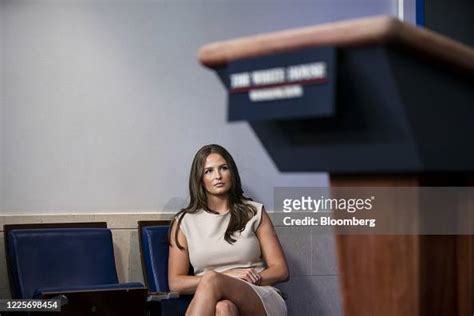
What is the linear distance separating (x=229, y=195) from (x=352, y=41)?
2.39 m

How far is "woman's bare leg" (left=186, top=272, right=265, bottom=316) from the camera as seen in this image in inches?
86.9

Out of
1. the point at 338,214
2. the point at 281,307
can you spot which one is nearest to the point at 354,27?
the point at 338,214

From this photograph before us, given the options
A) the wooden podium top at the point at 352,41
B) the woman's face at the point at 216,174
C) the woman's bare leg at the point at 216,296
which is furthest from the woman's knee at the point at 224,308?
the wooden podium top at the point at 352,41

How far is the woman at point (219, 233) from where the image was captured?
292 cm

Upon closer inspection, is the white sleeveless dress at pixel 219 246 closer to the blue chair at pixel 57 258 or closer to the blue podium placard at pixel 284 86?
the blue chair at pixel 57 258

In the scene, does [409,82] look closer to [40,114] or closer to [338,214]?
[338,214]

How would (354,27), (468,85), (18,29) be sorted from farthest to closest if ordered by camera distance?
(18,29)
(468,85)
(354,27)

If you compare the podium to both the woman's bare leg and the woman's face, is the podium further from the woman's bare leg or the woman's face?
the woman's face

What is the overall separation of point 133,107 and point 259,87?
2711 millimetres

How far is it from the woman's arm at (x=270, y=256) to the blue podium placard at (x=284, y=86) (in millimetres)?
2214

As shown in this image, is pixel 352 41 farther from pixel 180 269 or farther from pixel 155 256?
pixel 155 256

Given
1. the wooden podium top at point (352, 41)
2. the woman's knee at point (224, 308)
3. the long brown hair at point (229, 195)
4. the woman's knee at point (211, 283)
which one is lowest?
the woman's knee at point (224, 308)

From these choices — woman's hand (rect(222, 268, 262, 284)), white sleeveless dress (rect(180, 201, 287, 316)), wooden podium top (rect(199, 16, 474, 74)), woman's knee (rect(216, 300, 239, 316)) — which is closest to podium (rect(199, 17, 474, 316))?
wooden podium top (rect(199, 16, 474, 74))

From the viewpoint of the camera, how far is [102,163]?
333 centimetres
